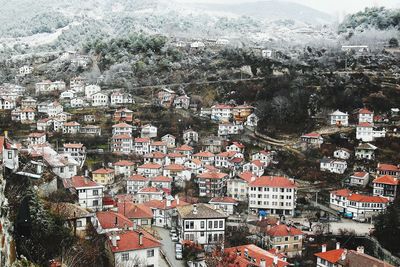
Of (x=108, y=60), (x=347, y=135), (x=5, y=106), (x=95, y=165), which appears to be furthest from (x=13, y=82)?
(x=347, y=135)

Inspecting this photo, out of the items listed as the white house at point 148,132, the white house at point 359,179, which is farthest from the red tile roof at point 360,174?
the white house at point 148,132

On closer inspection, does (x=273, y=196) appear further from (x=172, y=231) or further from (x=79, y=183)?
(x=79, y=183)

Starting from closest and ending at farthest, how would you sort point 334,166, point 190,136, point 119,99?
point 334,166 < point 190,136 < point 119,99

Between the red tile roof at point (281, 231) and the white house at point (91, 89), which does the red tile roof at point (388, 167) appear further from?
the white house at point (91, 89)

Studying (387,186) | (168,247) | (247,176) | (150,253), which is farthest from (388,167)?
(150,253)

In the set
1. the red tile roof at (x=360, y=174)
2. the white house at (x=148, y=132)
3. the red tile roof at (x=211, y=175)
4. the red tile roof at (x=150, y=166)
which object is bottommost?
the red tile roof at (x=150, y=166)

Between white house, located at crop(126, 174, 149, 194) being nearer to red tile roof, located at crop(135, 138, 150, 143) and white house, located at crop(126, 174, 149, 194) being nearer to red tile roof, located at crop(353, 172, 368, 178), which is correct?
red tile roof, located at crop(135, 138, 150, 143)
